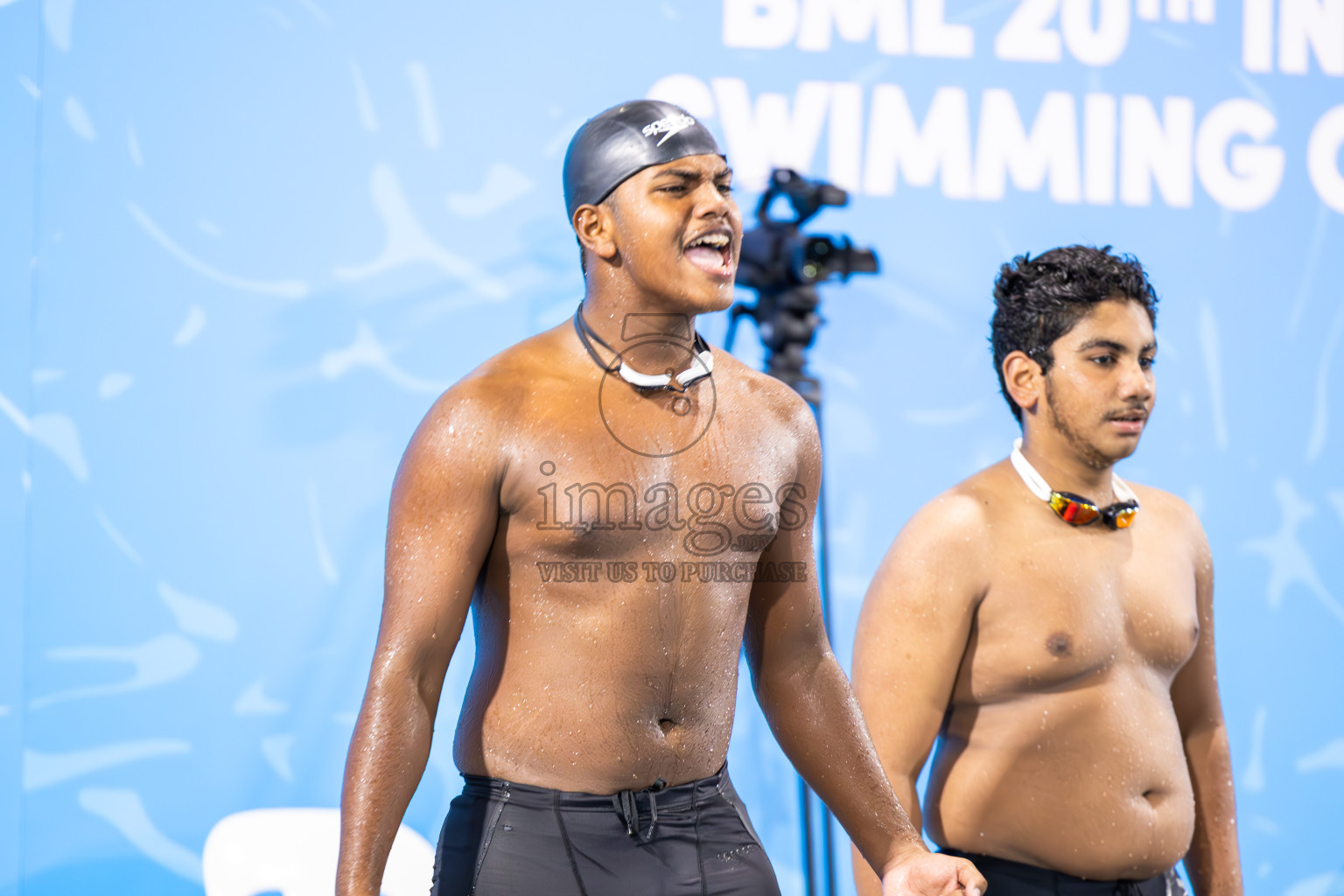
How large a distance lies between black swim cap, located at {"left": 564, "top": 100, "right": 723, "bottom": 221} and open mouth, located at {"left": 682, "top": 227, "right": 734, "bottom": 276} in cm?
11

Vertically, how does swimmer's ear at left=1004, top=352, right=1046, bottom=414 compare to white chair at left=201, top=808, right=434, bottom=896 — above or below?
above

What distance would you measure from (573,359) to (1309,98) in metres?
2.74

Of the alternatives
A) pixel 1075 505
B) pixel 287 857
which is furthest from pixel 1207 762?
pixel 287 857

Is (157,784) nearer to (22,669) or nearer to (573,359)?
(22,669)

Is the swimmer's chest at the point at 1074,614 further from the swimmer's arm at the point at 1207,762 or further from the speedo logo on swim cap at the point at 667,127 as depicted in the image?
the speedo logo on swim cap at the point at 667,127

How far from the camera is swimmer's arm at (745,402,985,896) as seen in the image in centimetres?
156

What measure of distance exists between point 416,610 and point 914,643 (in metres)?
0.85

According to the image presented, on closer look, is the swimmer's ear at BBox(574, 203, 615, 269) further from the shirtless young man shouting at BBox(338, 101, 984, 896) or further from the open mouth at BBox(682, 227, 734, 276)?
the open mouth at BBox(682, 227, 734, 276)

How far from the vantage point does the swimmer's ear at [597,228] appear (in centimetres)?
→ 154

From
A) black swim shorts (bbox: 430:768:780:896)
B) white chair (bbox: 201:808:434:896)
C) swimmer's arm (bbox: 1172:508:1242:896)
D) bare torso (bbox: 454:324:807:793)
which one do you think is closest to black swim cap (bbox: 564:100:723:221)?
bare torso (bbox: 454:324:807:793)

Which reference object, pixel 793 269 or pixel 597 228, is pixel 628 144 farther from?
pixel 793 269

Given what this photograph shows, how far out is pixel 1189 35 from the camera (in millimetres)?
3236


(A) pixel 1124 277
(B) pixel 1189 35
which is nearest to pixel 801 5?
(B) pixel 1189 35

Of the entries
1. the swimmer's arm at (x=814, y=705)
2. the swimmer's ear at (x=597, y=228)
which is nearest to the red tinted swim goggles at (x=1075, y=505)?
the swimmer's arm at (x=814, y=705)
